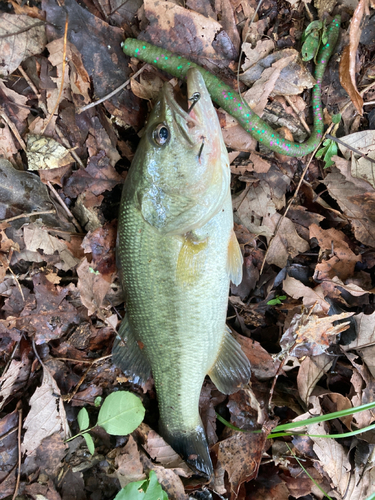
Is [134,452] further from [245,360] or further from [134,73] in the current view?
[134,73]

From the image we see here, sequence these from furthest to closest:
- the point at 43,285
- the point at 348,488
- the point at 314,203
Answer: the point at 314,203 < the point at 348,488 < the point at 43,285

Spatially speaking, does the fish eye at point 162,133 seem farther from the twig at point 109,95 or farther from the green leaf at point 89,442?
the green leaf at point 89,442

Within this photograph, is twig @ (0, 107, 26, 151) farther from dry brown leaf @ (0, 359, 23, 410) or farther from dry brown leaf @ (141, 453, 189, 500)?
dry brown leaf @ (141, 453, 189, 500)

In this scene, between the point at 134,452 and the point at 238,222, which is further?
the point at 238,222

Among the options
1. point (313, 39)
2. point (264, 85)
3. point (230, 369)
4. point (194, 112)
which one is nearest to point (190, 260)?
point (194, 112)

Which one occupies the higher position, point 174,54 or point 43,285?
point 174,54

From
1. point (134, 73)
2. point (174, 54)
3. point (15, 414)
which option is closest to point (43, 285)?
point (15, 414)

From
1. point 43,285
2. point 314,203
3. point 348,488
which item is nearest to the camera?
point 43,285
